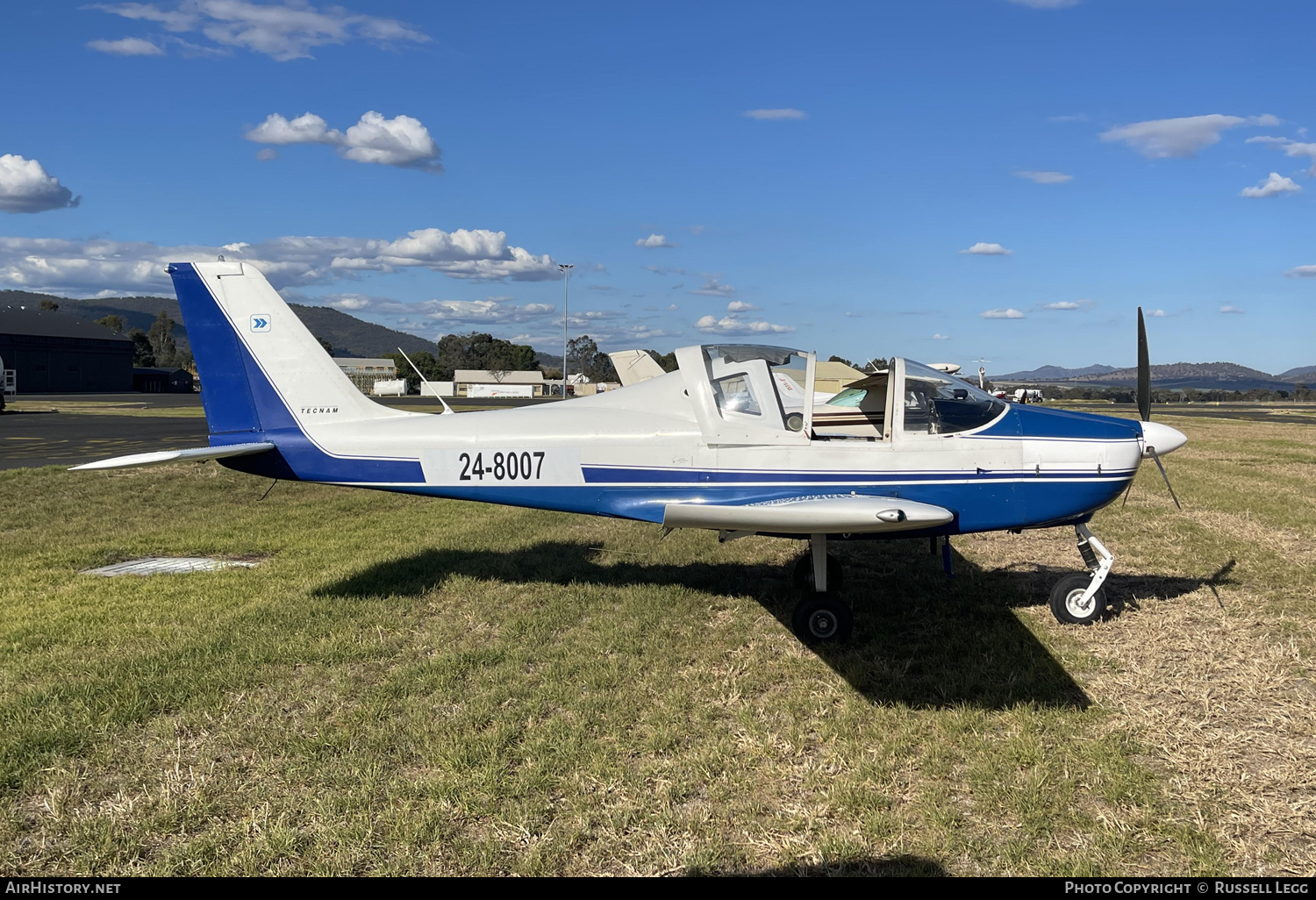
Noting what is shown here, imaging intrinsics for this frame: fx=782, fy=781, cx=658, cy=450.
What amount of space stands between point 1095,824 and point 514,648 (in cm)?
387

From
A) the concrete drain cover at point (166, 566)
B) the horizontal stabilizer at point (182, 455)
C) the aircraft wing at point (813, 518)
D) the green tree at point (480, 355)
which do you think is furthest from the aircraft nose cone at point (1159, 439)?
the green tree at point (480, 355)

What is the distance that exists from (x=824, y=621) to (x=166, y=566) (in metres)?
7.18

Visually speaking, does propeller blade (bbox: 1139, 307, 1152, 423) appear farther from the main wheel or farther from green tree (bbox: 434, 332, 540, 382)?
green tree (bbox: 434, 332, 540, 382)

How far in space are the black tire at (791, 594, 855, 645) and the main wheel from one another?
6.55ft

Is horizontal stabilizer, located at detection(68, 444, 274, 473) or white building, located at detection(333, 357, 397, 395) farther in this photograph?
white building, located at detection(333, 357, 397, 395)

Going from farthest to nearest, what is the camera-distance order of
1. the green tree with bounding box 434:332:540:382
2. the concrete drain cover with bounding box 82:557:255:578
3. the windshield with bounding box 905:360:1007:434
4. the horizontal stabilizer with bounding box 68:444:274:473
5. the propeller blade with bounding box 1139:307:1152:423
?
1. the green tree with bounding box 434:332:540:382
2. the concrete drain cover with bounding box 82:557:255:578
3. the propeller blade with bounding box 1139:307:1152:423
4. the windshield with bounding box 905:360:1007:434
5. the horizontal stabilizer with bounding box 68:444:274:473

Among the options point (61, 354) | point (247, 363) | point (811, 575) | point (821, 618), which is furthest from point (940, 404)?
Answer: point (61, 354)

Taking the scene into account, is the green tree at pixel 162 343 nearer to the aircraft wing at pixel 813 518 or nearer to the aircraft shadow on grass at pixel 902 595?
the aircraft shadow on grass at pixel 902 595

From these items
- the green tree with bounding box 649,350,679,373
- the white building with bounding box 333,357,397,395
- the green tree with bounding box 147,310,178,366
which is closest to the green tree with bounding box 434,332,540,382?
the white building with bounding box 333,357,397,395

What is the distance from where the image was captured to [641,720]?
15.6 feet

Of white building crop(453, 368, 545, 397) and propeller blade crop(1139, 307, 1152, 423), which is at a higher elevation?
white building crop(453, 368, 545, 397)

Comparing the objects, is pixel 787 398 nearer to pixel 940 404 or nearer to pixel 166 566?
pixel 940 404

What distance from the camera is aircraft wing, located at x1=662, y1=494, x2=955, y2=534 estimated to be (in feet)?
17.5

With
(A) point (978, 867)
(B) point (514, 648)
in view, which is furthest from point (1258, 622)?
(B) point (514, 648)
